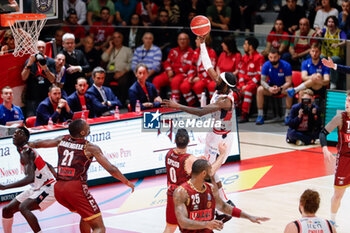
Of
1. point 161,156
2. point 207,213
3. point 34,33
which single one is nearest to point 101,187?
point 161,156

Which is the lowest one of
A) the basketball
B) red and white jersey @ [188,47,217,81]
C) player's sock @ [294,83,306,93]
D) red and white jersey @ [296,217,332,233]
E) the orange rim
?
red and white jersey @ [296,217,332,233]

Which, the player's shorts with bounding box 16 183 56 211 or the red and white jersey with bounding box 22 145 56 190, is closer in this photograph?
the player's shorts with bounding box 16 183 56 211

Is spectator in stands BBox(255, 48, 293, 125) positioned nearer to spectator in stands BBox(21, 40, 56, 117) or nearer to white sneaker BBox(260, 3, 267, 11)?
white sneaker BBox(260, 3, 267, 11)

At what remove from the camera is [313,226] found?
20.1 ft

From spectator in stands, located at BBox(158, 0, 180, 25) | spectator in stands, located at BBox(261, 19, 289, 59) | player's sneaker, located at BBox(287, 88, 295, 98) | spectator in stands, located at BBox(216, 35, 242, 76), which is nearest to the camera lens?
player's sneaker, located at BBox(287, 88, 295, 98)

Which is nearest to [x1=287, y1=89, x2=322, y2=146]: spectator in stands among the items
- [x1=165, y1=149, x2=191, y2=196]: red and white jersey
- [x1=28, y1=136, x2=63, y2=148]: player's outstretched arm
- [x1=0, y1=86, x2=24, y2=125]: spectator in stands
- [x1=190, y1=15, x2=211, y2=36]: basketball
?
[x1=190, y1=15, x2=211, y2=36]: basketball

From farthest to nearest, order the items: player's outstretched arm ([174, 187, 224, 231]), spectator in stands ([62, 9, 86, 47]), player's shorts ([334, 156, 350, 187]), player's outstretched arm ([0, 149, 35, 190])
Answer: spectator in stands ([62, 9, 86, 47])
player's shorts ([334, 156, 350, 187])
player's outstretched arm ([0, 149, 35, 190])
player's outstretched arm ([174, 187, 224, 231])

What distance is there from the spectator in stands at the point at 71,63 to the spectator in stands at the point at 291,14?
213 inches

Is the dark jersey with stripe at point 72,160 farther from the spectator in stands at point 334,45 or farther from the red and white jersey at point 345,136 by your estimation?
the spectator in stands at point 334,45

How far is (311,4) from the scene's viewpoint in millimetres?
17781

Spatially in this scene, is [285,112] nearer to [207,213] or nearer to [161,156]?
[161,156]

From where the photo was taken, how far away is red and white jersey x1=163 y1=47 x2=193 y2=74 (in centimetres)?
1662

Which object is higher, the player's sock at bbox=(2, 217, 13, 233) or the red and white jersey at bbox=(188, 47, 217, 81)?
the red and white jersey at bbox=(188, 47, 217, 81)

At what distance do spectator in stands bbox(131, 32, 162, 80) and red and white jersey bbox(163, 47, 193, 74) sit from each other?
0.88ft
